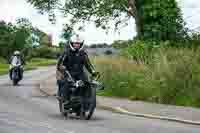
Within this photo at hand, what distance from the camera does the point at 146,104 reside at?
2148cm

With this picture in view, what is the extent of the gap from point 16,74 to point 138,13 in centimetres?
1116

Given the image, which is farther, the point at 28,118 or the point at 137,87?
the point at 137,87

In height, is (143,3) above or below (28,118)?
above

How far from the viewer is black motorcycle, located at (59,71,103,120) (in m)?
16.8

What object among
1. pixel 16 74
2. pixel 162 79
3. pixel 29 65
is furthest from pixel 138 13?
pixel 29 65

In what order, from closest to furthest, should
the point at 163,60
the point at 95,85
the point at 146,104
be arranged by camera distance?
1. the point at 95,85
2. the point at 146,104
3. the point at 163,60

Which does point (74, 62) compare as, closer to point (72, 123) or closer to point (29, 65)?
point (72, 123)

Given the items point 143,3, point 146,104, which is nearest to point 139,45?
point 143,3

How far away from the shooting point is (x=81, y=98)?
16953 mm

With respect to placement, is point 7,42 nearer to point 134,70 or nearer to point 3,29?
point 3,29

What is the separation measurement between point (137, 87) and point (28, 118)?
796cm

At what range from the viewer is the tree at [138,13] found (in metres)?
40.4

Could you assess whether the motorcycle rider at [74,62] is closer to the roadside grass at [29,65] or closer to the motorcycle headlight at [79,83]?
the motorcycle headlight at [79,83]

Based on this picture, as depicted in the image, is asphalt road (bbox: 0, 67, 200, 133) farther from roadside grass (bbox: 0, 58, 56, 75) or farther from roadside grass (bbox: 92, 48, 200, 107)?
roadside grass (bbox: 0, 58, 56, 75)
